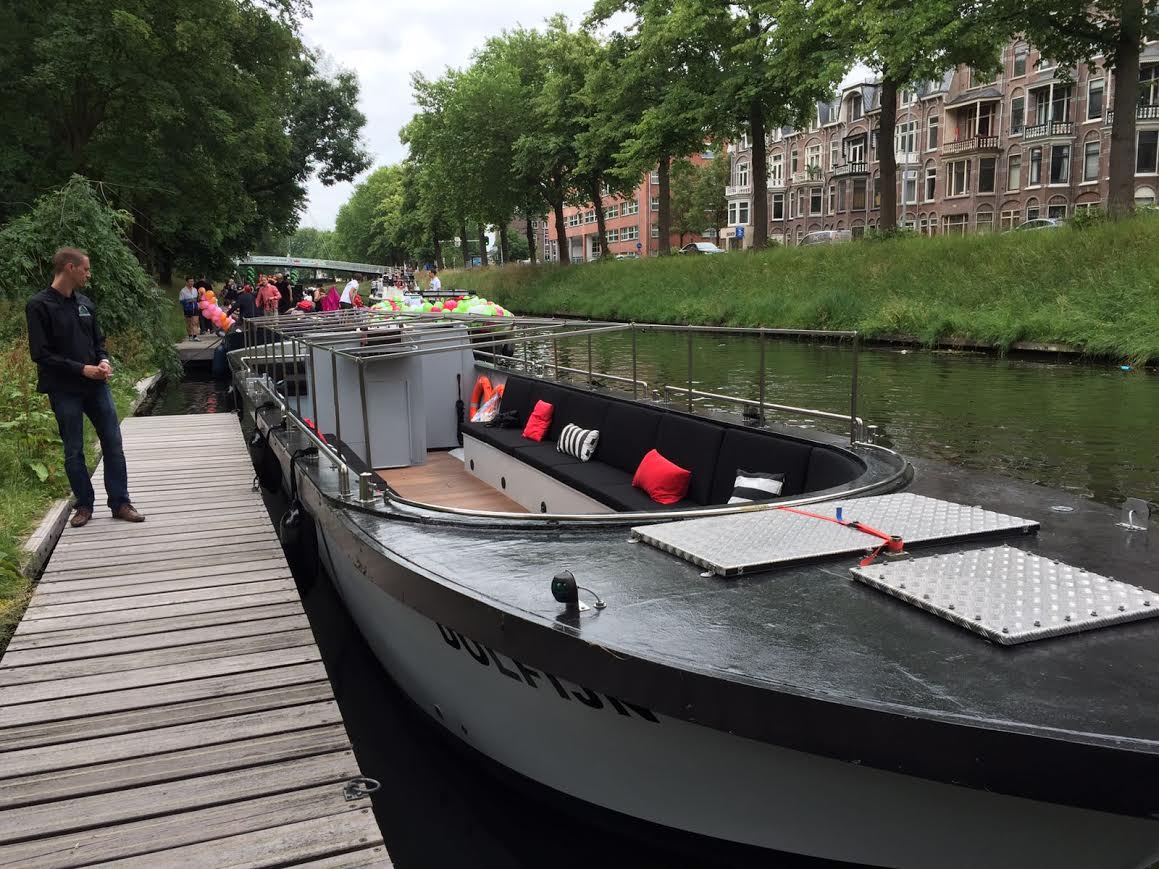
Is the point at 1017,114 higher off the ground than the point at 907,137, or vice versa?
the point at 907,137

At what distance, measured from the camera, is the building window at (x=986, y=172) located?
1775 inches

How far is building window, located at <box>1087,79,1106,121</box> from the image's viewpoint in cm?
3878

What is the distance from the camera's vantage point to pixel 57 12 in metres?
21.2

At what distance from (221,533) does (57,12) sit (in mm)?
20370

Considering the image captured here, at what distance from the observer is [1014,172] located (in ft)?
145

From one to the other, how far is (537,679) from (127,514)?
461cm

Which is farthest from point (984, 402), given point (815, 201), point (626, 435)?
point (815, 201)

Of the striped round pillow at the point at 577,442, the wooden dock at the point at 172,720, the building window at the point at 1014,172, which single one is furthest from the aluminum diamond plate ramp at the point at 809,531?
the building window at the point at 1014,172

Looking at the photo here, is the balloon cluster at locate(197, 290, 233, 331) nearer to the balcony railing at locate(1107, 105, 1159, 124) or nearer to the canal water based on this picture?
the canal water

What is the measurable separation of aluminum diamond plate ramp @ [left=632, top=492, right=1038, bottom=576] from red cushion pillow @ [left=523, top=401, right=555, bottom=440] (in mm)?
4327

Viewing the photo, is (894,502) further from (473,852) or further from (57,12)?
(57,12)

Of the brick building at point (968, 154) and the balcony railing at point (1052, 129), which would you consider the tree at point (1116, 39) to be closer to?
the brick building at point (968, 154)

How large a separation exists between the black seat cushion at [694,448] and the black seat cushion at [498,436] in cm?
177

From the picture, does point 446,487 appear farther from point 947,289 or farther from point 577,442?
point 947,289
